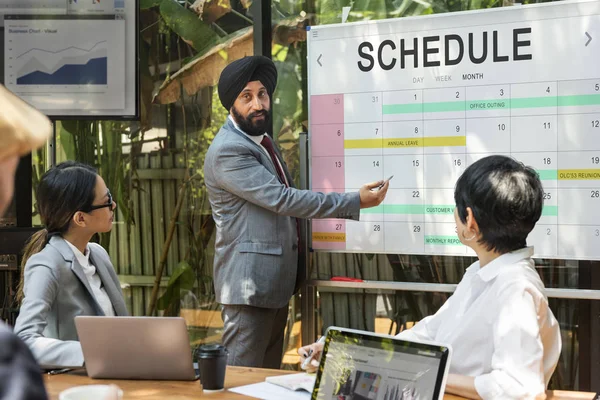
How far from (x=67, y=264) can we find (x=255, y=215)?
1.14 meters


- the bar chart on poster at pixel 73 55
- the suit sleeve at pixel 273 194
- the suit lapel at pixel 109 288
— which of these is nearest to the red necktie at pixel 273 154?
the suit sleeve at pixel 273 194

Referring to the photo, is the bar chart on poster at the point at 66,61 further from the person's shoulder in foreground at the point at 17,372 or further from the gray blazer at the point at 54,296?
the person's shoulder in foreground at the point at 17,372

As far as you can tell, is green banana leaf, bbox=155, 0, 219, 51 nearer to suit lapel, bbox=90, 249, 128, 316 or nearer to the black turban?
the black turban

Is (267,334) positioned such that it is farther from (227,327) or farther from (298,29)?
(298,29)

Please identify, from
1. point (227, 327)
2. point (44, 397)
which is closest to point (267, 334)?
point (227, 327)

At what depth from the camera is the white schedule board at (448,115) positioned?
343cm

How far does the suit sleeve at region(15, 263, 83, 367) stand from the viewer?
→ 2.33m

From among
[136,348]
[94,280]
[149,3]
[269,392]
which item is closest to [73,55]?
[149,3]

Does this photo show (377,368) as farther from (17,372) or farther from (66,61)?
(66,61)

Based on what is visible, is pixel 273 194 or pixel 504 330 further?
pixel 273 194

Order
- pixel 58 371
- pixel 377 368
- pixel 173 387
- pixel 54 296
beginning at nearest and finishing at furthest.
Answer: pixel 377 368, pixel 173 387, pixel 58 371, pixel 54 296

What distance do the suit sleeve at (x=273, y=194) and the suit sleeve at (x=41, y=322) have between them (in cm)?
116

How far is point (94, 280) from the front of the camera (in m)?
2.82

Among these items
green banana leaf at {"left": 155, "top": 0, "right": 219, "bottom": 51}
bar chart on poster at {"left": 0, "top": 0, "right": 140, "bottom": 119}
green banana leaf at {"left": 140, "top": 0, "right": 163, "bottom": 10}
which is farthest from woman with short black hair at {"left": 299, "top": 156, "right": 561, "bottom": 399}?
green banana leaf at {"left": 140, "top": 0, "right": 163, "bottom": 10}
